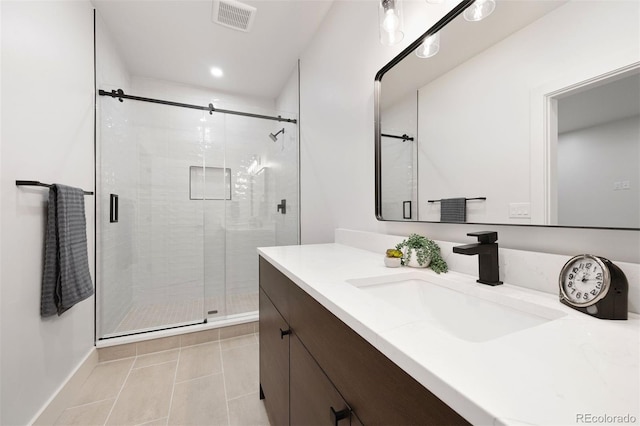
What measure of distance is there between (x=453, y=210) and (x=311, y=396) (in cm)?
80

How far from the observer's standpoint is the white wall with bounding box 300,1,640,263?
0.72 meters

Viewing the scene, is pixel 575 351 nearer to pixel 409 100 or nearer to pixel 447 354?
pixel 447 354

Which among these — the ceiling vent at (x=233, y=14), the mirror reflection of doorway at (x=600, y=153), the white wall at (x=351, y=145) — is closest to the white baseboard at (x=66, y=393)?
the white wall at (x=351, y=145)

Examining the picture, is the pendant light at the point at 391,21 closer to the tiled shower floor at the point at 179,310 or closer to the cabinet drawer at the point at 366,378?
the cabinet drawer at the point at 366,378

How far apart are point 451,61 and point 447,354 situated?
1.05 meters

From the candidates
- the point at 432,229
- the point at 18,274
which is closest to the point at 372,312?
the point at 432,229

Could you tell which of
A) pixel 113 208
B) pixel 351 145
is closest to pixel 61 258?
pixel 113 208

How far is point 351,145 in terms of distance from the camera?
1718 millimetres

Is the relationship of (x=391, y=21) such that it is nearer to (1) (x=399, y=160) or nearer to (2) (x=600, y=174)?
(1) (x=399, y=160)

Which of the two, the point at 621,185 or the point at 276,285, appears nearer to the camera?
the point at 621,185

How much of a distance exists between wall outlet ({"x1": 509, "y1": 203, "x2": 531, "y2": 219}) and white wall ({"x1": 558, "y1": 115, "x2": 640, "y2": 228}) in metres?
0.07

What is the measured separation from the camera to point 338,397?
24.1 inches

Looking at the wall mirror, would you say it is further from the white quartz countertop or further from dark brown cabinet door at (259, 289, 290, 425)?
dark brown cabinet door at (259, 289, 290, 425)

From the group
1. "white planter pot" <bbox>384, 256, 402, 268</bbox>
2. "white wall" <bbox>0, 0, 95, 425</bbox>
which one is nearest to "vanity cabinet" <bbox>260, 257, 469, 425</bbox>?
"white planter pot" <bbox>384, 256, 402, 268</bbox>
